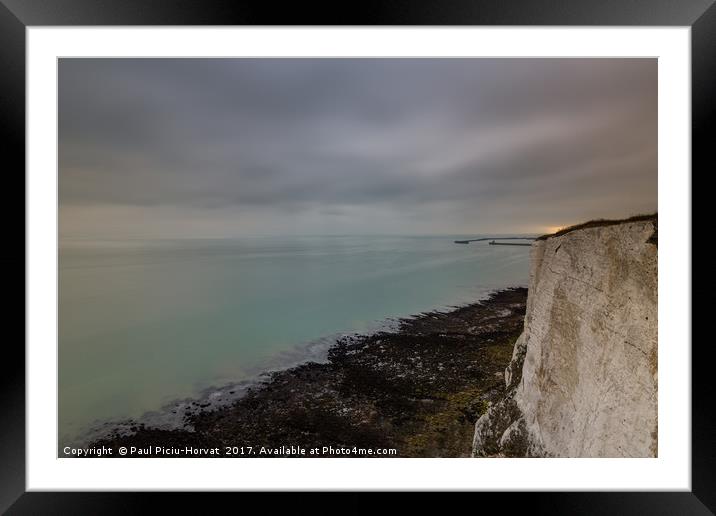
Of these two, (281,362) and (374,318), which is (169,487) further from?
(374,318)

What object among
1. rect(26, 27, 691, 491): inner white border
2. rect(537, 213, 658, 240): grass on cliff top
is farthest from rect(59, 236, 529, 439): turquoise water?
rect(537, 213, 658, 240): grass on cliff top

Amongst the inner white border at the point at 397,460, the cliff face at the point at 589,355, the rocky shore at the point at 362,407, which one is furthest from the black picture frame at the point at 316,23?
the rocky shore at the point at 362,407

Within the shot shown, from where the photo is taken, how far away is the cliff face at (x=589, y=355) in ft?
7.51

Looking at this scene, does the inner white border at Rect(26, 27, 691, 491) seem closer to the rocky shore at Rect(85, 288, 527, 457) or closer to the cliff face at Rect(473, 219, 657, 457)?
the cliff face at Rect(473, 219, 657, 457)

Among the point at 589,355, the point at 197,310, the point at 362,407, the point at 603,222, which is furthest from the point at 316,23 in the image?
the point at 197,310

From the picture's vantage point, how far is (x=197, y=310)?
7102 millimetres

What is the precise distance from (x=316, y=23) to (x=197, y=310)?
6997mm

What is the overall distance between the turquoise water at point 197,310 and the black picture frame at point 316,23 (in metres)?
0.74

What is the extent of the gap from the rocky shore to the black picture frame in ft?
4.31

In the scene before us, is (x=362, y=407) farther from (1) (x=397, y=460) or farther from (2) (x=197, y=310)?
(2) (x=197, y=310)

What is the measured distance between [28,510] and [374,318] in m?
7.88

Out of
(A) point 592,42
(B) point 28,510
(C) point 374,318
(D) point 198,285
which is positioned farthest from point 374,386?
(A) point 592,42

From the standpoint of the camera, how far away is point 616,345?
8.06 ft

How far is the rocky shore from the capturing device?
185 inches
